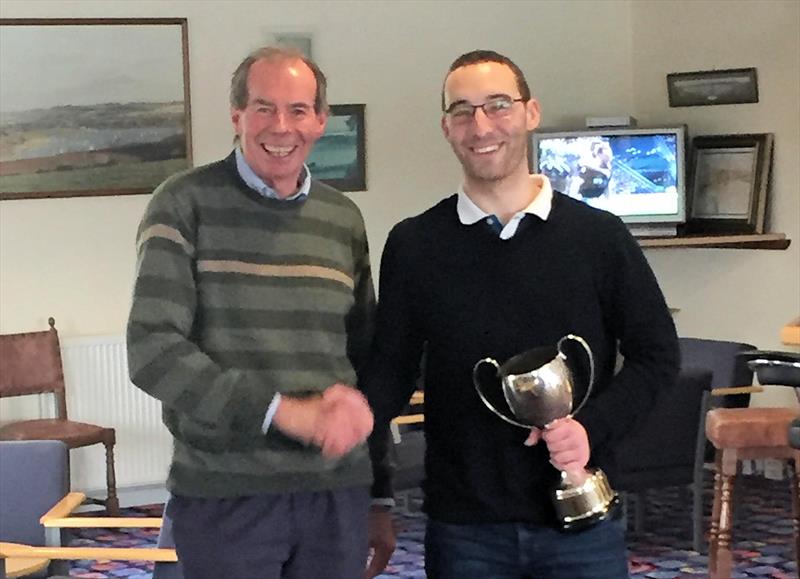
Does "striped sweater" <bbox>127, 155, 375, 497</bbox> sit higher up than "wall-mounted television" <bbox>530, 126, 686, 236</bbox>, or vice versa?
"wall-mounted television" <bbox>530, 126, 686, 236</bbox>

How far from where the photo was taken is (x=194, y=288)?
6.59 ft

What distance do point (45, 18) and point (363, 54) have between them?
1541mm

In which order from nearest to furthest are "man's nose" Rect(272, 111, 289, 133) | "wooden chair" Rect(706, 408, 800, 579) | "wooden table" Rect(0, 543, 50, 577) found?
"man's nose" Rect(272, 111, 289, 133) → "wooden table" Rect(0, 543, 50, 577) → "wooden chair" Rect(706, 408, 800, 579)

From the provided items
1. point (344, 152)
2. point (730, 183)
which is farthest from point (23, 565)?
point (730, 183)

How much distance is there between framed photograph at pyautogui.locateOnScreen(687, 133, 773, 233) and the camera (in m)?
6.00

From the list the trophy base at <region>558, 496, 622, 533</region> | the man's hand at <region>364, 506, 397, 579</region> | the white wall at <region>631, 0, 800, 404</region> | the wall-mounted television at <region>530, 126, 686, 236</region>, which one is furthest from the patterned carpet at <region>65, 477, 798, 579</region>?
the trophy base at <region>558, 496, 622, 533</region>

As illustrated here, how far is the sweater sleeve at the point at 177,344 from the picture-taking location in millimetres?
1931

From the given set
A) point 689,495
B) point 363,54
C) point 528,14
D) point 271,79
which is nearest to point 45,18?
point 363,54

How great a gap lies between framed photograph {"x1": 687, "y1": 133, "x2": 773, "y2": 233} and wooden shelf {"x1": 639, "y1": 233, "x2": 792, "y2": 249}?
0.06 metres

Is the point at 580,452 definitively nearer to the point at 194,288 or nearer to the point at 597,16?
the point at 194,288

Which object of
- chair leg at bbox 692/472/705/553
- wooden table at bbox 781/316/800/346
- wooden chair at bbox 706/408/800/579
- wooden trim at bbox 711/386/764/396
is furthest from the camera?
wooden trim at bbox 711/386/764/396

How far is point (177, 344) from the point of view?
6.37 feet

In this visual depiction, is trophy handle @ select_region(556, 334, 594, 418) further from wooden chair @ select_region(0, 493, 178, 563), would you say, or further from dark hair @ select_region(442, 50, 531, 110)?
wooden chair @ select_region(0, 493, 178, 563)

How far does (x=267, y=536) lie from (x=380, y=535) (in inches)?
13.4
